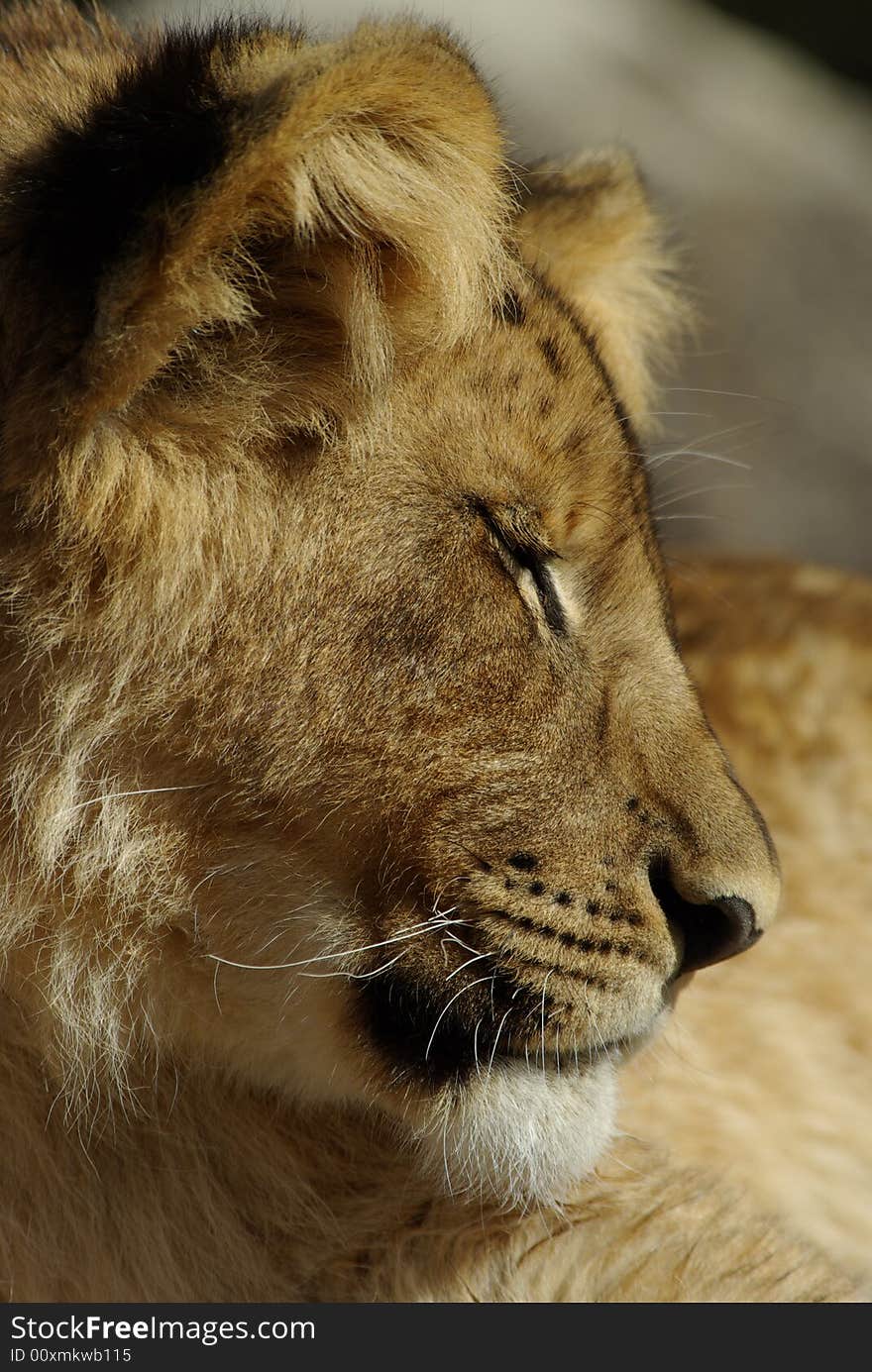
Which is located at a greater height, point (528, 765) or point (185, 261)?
point (185, 261)

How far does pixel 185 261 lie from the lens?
1.53 m

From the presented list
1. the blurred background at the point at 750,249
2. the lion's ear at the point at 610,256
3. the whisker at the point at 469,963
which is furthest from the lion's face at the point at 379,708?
the blurred background at the point at 750,249

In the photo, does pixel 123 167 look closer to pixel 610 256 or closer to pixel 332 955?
pixel 332 955

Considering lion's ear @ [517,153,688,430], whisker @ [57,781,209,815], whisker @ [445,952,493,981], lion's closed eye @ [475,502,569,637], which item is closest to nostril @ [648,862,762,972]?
whisker @ [445,952,493,981]

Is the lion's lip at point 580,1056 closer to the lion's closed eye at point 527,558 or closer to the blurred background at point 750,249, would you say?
the lion's closed eye at point 527,558

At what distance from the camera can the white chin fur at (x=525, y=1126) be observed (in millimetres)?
1887

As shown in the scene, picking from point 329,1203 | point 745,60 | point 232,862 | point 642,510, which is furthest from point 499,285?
point 745,60

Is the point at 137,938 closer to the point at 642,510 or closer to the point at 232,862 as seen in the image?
the point at 232,862

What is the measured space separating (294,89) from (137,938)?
1.00 meters

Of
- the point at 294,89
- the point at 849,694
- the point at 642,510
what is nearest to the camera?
the point at 294,89

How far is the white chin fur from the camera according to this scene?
1887mm

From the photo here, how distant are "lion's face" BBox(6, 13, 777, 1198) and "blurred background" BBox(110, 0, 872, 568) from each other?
11.5 ft

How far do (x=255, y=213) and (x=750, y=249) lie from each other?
432 cm

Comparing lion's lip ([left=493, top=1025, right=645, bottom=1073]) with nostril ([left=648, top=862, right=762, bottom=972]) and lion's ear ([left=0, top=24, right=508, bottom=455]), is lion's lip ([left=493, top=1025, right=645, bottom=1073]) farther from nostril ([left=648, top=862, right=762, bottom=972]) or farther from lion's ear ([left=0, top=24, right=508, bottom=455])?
lion's ear ([left=0, top=24, right=508, bottom=455])
